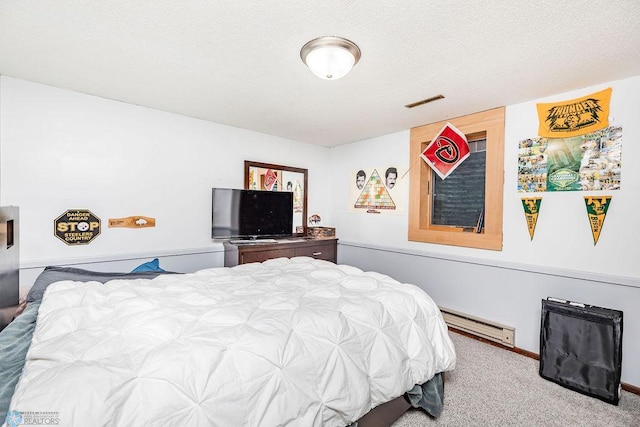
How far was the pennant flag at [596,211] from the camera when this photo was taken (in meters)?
2.31

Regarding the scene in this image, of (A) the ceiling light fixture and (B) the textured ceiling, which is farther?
(A) the ceiling light fixture

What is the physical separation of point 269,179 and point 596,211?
353 cm

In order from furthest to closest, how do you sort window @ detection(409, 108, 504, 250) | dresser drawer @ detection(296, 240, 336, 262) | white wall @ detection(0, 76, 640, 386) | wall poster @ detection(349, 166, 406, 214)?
1. dresser drawer @ detection(296, 240, 336, 262)
2. wall poster @ detection(349, 166, 406, 214)
3. window @ detection(409, 108, 504, 250)
4. white wall @ detection(0, 76, 640, 386)

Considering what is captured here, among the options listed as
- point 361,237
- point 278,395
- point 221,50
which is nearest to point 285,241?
point 361,237

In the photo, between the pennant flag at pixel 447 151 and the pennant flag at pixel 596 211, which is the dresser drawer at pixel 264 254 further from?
the pennant flag at pixel 596 211

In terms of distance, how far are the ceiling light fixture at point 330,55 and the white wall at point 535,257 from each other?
1961mm

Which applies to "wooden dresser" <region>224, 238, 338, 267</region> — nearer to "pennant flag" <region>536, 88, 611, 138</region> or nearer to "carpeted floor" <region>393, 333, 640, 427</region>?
"carpeted floor" <region>393, 333, 640, 427</region>

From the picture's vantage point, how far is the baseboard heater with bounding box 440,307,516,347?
9.02 ft

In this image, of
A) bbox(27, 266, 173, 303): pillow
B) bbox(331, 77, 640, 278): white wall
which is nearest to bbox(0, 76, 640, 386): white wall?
bbox(331, 77, 640, 278): white wall

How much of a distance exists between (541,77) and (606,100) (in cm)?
62

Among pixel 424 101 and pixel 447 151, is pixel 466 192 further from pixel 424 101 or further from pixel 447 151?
pixel 424 101

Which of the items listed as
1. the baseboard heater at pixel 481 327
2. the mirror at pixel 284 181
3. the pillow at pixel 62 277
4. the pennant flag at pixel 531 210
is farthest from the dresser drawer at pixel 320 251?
the pennant flag at pixel 531 210

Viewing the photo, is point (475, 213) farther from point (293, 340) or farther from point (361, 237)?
point (293, 340)

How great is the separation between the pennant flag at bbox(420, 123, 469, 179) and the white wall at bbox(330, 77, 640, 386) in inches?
13.1
